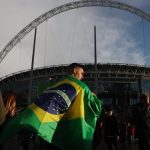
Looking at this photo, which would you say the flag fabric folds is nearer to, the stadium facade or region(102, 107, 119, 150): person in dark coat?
region(102, 107, 119, 150): person in dark coat

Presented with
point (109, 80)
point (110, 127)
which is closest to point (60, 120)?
point (110, 127)

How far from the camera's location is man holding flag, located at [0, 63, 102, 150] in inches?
278

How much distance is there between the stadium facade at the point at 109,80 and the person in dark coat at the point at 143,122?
6517 cm

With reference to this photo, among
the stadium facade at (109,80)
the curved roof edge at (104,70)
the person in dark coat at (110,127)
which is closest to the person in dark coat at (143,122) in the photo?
the person in dark coat at (110,127)

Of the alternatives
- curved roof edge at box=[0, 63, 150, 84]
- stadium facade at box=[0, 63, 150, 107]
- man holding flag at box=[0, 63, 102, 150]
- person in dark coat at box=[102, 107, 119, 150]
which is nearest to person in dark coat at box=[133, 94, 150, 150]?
man holding flag at box=[0, 63, 102, 150]

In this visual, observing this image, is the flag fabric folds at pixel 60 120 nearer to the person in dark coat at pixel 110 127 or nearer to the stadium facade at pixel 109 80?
the person in dark coat at pixel 110 127

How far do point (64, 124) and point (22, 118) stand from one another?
2.20 feet

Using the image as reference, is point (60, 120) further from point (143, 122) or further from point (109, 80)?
point (109, 80)

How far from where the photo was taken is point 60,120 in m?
7.16

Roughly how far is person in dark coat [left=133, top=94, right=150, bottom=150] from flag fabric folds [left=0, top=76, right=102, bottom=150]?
2.38 metres

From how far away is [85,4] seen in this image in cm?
6097

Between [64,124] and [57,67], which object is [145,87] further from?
[64,124]

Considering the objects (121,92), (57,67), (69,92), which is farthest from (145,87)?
(69,92)

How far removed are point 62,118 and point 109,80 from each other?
A: 3137 inches
